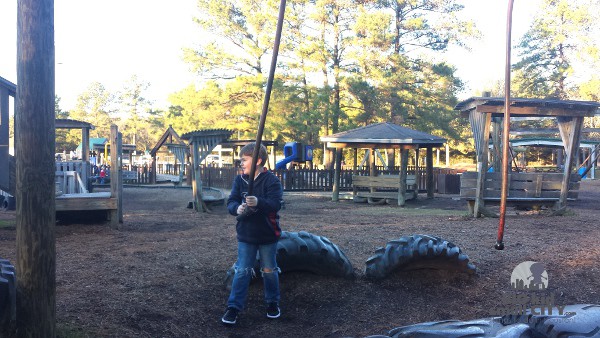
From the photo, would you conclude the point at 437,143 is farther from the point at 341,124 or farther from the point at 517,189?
the point at 341,124

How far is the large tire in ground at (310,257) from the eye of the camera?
5.06m

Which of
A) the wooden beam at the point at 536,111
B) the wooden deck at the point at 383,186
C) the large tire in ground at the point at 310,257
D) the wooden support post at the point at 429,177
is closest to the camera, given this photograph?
the large tire in ground at the point at 310,257

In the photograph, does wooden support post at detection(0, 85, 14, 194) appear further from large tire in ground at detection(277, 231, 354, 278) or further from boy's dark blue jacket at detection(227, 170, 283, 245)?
boy's dark blue jacket at detection(227, 170, 283, 245)

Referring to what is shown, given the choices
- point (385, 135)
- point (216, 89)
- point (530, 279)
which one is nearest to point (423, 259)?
point (530, 279)

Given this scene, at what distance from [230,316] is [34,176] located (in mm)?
1795

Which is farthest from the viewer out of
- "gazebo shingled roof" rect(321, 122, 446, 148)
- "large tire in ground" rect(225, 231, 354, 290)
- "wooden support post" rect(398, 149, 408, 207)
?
"gazebo shingled roof" rect(321, 122, 446, 148)

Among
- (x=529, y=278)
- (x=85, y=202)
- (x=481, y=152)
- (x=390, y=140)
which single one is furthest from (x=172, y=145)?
(x=529, y=278)

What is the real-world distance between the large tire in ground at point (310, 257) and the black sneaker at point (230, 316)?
33.7 inches

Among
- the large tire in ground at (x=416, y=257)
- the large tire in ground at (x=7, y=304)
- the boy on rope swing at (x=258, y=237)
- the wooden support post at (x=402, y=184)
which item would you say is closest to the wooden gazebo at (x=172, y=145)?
the wooden support post at (x=402, y=184)

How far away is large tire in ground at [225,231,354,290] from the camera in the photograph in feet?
16.6

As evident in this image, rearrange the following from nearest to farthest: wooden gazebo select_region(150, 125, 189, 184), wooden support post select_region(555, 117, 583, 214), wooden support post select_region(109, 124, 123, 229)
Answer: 1. wooden support post select_region(109, 124, 123, 229)
2. wooden support post select_region(555, 117, 583, 214)
3. wooden gazebo select_region(150, 125, 189, 184)

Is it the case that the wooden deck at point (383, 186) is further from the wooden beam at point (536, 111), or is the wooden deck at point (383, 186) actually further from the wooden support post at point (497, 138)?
the wooden beam at point (536, 111)

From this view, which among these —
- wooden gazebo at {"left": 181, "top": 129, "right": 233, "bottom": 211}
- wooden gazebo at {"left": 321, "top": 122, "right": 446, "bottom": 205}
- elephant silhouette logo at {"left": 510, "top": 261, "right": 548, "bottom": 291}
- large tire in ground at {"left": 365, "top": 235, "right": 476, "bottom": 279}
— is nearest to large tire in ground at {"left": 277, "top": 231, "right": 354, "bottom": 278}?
large tire in ground at {"left": 365, "top": 235, "right": 476, "bottom": 279}

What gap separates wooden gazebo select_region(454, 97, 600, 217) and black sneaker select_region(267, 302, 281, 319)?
26.6ft
